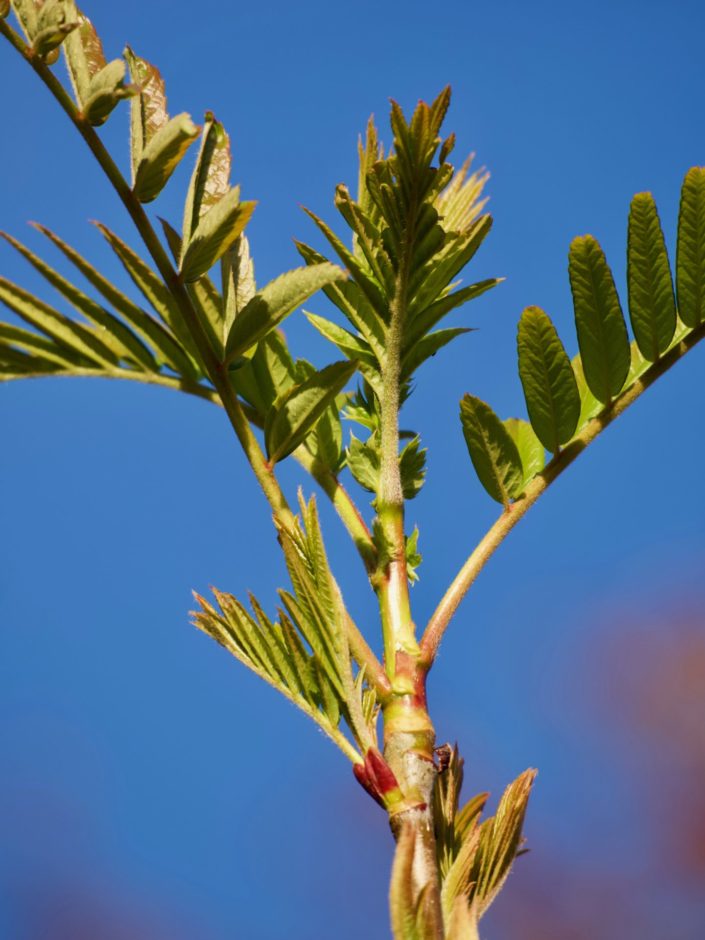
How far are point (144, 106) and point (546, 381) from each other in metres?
0.50

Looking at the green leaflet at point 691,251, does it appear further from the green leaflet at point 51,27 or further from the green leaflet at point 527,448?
the green leaflet at point 51,27

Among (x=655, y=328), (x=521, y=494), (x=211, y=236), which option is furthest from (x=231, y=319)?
(x=655, y=328)

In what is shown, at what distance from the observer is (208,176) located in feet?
3.04

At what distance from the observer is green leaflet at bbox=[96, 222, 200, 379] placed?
0.88 meters

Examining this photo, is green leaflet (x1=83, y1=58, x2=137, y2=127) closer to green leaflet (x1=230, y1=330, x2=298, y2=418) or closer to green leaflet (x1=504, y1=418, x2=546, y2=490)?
green leaflet (x1=230, y1=330, x2=298, y2=418)

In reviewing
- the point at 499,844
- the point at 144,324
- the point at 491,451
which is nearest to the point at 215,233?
the point at 144,324

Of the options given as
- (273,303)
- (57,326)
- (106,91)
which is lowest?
(273,303)

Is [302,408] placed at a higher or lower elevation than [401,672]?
higher

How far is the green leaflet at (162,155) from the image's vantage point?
83cm

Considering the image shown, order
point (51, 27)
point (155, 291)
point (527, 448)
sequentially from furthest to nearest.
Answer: point (527, 448) → point (155, 291) → point (51, 27)

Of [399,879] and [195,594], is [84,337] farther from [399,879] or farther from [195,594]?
[399,879]

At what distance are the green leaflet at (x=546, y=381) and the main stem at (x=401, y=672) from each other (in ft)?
0.43

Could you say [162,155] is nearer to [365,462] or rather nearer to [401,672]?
[365,462]

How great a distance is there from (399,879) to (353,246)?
660mm
